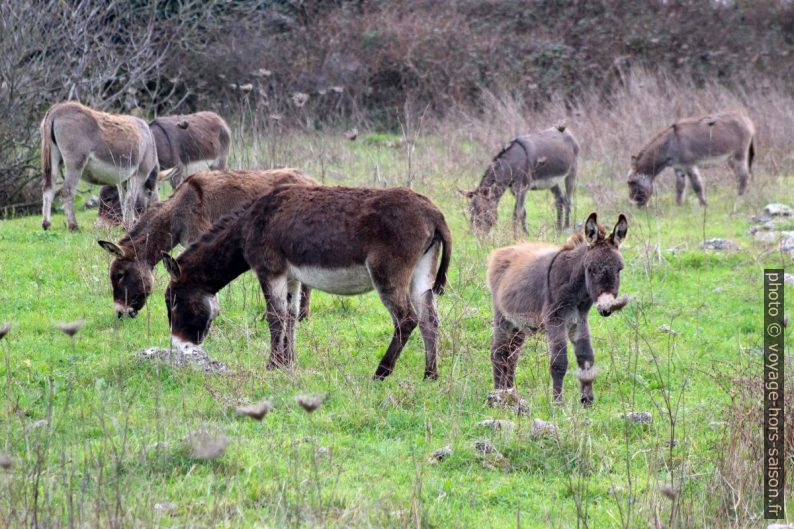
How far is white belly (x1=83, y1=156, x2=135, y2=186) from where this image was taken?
12.3 metres

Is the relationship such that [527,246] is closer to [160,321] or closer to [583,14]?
[160,321]

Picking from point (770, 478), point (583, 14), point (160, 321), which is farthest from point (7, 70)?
point (583, 14)

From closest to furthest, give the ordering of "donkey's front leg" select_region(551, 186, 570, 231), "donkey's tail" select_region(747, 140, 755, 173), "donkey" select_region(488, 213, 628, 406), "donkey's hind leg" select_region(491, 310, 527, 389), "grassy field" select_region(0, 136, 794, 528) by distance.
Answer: "grassy field" select_region(0, 136, 794, 528), "donkey" select_region(488, 213, 628, 406), "donkey's hind leg" select_region(491, 310, 527, 389), "donkey's front leg" select_region(551, 186, 570, 231), "donkey's tail" select_region(747, 140, 755, 173)

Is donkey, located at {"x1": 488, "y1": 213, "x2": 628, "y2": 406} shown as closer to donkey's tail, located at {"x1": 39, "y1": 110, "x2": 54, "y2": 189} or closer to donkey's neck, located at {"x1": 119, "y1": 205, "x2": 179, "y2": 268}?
donkey's neck, located at {"x1": 119, "y1": 205, "x2": 179, "y2": 268}

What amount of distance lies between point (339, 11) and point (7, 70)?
→ 45.1ft

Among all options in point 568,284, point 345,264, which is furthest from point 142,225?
point 568,284

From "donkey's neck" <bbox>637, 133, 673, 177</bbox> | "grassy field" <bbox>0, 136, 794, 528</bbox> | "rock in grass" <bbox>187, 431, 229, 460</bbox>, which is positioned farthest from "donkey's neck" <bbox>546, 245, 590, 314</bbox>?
"donkey's neck" <bbox>637, 133, 673, 177</bbox>

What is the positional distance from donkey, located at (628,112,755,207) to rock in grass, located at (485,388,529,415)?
29.7ft

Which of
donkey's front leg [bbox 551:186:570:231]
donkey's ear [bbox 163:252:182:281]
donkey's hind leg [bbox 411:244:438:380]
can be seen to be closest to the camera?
donkey's hind leg [bbox 411:244:438:380]

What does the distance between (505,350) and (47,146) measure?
6965 mm

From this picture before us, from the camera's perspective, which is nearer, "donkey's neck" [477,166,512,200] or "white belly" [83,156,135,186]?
"white belly" [83,156,135,186]

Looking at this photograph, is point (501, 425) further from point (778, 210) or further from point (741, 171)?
point (741, 171)

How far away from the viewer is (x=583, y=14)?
27.5m

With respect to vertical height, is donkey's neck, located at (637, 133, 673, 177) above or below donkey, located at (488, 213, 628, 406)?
above
